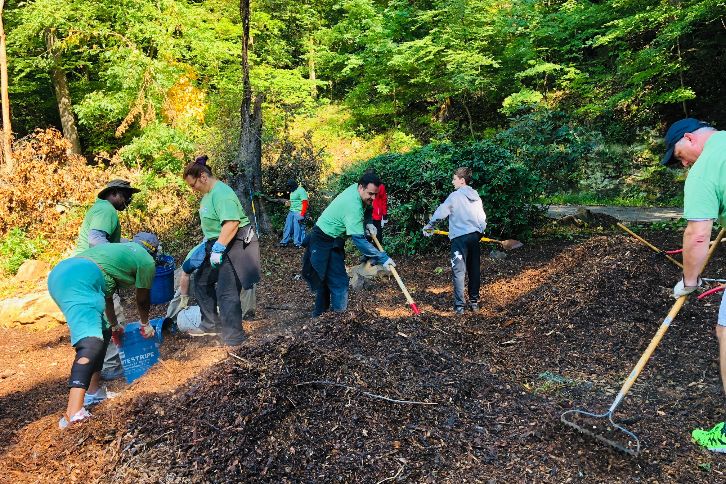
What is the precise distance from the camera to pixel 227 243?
14.5 ft

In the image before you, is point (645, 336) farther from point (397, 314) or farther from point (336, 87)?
point (336, 87)

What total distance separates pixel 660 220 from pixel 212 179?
8385 millimetres

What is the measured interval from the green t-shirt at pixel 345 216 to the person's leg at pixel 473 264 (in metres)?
1.70

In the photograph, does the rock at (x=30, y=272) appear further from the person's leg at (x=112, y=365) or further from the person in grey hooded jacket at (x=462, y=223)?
the person in grey hooded jacket at (x=462, y=223)

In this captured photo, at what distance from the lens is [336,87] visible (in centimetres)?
2423

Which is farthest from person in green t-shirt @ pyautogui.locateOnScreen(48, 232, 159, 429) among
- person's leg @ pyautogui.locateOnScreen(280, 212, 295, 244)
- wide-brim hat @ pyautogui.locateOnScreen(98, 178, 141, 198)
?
person's leg @ pyautogui.locateOnScreen(280, 212, 295, 244)

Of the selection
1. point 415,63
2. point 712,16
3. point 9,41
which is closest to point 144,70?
point 9,41

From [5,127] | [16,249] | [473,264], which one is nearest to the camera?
[473,264]

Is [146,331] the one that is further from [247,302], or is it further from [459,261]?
[459,261]

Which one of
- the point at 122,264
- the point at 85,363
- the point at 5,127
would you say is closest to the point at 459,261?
the point at 122,264

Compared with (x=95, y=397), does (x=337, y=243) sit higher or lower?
higher

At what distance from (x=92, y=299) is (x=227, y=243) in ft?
3.92

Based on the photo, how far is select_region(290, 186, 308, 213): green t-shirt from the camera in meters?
10.4

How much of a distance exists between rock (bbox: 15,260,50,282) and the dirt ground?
→ 4.20m
